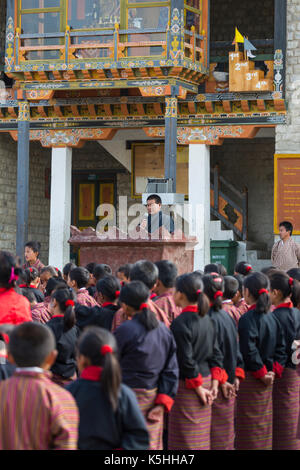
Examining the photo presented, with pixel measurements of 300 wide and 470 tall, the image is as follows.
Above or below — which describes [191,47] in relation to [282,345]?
above

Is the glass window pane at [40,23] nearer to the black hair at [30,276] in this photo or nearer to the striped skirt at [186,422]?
the black hair at [30,276]

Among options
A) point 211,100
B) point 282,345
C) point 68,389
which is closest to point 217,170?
point 211,100

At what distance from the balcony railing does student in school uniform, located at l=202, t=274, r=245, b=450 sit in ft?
27.6

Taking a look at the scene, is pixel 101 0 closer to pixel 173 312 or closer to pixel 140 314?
pixel 173 312

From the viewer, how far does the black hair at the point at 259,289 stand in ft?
17.1

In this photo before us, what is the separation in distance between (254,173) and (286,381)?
11459 mm

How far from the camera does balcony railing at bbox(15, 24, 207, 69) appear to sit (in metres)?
12.9

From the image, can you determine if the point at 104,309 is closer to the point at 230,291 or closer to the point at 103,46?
the point at 230,291

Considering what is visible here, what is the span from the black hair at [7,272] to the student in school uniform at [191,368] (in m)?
1.01

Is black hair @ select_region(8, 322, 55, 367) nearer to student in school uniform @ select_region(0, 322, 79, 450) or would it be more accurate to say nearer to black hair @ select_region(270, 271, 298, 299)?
student in school uniform @ select_region(0, 322, 79, 450)

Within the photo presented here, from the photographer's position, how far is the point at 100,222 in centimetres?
1703

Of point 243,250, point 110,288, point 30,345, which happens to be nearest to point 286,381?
point 110,288

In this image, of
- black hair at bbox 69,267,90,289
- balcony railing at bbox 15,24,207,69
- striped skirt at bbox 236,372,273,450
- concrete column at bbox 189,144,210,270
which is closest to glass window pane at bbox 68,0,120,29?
balcony railing at bbox 15,24,207,69
